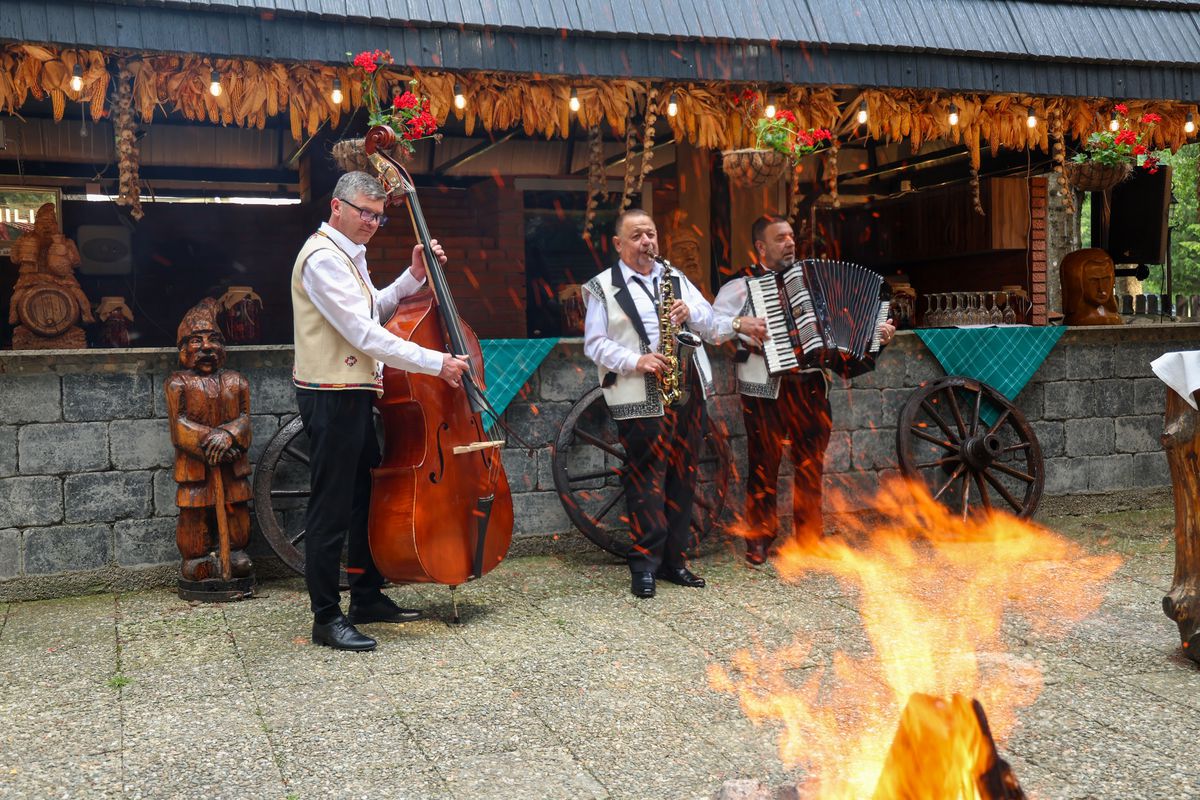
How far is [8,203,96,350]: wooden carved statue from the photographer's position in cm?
595

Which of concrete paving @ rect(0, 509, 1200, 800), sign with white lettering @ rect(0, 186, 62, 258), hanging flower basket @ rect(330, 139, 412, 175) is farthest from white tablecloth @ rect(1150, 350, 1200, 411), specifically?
sign with white lettering @ rect(0, 186, 62, 258)

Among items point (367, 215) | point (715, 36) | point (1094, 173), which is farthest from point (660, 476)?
point (1094, 173)

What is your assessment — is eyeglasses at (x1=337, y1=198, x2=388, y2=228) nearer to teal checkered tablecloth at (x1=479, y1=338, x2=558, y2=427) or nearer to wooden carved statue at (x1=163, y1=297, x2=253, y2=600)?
wooden carved statue at (x1=163, y1=297, x2=253, y2=600)

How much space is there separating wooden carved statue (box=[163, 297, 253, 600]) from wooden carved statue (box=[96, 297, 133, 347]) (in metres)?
2.41

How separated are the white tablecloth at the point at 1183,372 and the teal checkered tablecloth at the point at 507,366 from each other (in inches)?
122

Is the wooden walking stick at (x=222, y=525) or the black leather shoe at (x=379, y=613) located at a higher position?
the wooden walking stick at (x=222, y=525)

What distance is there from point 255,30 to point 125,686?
318cm

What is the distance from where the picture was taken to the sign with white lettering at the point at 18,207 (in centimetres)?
952

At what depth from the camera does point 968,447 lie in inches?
270

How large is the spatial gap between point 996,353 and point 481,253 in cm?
512

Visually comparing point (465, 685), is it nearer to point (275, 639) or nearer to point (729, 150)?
point (275, 639)

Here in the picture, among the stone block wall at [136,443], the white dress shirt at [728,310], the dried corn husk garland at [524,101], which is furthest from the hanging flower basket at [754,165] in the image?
the stone block wall at [136,443]

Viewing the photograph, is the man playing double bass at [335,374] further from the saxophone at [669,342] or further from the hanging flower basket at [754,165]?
the hanging flower basket at [754,165]

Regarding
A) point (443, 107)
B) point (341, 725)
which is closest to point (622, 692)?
point (341, 725)
